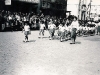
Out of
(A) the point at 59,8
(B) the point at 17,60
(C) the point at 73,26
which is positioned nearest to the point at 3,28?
(C) the point at 73,26

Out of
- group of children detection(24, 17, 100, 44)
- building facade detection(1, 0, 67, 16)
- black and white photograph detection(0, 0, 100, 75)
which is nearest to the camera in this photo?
black and white photograph detection(0, 0, 100, 75)

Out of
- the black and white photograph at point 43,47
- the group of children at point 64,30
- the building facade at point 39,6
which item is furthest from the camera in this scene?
the building facade at point 39,6

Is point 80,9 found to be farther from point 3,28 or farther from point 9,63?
point 9,63

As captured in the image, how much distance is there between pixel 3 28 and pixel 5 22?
652 mm

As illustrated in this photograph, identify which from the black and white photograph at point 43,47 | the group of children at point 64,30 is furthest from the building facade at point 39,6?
the group of children at point 64,30

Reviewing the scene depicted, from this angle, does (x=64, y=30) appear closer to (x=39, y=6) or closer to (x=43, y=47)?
(x=43, y=47)

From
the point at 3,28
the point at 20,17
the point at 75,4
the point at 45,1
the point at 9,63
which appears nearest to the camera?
the point at 9,63

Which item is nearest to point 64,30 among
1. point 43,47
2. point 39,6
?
point 43,47

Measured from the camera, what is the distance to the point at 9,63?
→ 8.32 metres

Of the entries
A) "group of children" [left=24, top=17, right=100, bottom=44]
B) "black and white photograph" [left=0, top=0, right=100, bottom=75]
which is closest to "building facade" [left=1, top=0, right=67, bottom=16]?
"black and white photograph" [left=0, top=0, right=100, bottom=75]

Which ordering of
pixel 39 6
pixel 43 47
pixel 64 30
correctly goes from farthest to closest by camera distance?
pixel 39 6
pixel 64 30
pixel 43 47

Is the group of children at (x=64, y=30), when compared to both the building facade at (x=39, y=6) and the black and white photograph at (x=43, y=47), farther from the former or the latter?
the building facade at (x=39, y=6)

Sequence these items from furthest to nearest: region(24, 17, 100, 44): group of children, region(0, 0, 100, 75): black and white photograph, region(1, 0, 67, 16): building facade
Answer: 1. region(1, 0, 67, 16): building facade
2. region(24, 17, 100, 44): group of children
3. region(0, 0, 100, 75): black and white photograph

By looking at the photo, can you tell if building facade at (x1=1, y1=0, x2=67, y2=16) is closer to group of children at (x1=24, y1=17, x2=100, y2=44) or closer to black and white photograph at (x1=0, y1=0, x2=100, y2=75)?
black and white photograph at (x1=0, y1=0, x2=100, y2=75)
